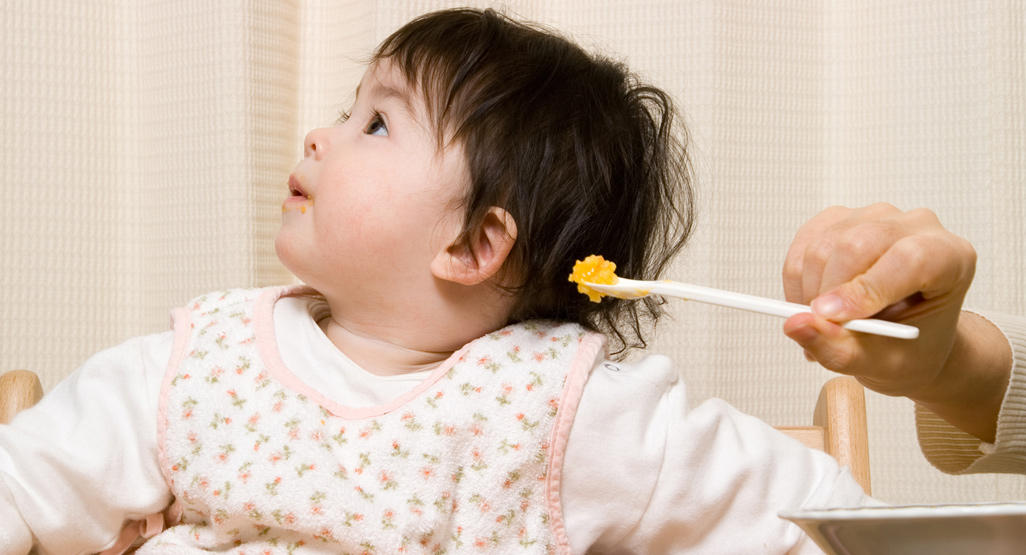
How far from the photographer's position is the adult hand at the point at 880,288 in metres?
0.56

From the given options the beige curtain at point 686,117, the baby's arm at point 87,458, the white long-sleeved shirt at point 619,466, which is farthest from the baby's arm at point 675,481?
the beige curtain at point 686,117

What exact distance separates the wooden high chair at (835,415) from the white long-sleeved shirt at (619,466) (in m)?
0.13

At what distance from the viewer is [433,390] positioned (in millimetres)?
768

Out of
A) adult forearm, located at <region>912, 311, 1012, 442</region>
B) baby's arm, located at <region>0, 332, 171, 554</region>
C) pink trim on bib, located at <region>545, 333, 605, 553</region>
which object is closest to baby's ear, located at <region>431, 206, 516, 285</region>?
pink trim on bib, located at <region>545, 333, 605, 553</region>

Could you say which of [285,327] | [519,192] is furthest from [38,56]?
[519,192]

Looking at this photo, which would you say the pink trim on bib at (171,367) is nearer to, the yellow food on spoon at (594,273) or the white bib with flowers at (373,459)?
the white bib with flowers at (373,459)

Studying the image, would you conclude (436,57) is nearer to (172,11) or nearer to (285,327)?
(285,327)

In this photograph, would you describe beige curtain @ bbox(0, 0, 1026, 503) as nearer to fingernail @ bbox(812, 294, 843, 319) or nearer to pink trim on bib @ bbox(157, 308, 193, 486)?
pink trim on bib @ bbox(157, 308, 193, 486)

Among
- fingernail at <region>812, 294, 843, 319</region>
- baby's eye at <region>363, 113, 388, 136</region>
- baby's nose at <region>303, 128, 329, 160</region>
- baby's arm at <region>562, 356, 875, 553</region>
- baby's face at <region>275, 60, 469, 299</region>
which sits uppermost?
baby's eye at <region>363, 113, 388, 136</region>

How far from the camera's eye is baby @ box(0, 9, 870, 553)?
730 millimetres

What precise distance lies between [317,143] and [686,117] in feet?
1.87

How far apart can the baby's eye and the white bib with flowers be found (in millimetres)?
219

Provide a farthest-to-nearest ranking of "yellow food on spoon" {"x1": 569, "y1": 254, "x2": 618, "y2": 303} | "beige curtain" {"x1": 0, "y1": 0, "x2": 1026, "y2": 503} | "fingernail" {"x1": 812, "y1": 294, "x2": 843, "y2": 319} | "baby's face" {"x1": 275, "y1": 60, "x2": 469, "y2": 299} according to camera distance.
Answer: "beige curtain" {"x1": 0, "y1": 0, "x2": 1026, "y2": 503} → "baby's face" {"x1": 275, "y1": 60, "x2": 469, "y2": 299} → "yellow food on spoon" {"x1": 569, "y1": 254, "x2": 618, "y2": 303} → "fingernail" {"x1": 812, "y1": 294, "x2": 843, "y2": 319}

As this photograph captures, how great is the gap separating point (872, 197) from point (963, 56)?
0.21 meters
